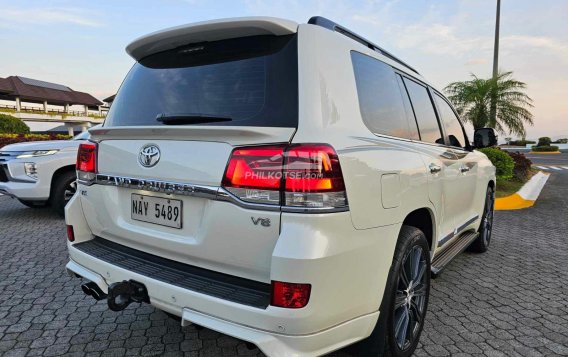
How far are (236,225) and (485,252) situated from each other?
13.4ft

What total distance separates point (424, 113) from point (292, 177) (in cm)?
194

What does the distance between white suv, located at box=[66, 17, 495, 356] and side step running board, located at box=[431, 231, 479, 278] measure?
10.6 inches

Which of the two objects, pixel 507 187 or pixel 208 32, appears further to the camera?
pixel 507 187

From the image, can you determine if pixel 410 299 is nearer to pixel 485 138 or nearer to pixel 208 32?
pixel 208 32

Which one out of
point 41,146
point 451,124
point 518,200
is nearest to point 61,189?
point 41,146

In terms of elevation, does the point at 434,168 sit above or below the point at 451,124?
below

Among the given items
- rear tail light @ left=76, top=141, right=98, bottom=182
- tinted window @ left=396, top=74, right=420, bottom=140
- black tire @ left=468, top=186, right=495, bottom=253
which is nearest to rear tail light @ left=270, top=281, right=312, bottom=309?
rear tail light @ left=76, top=141, right=98, bottom=182

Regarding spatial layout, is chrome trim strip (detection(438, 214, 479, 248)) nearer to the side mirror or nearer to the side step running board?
the side step running board

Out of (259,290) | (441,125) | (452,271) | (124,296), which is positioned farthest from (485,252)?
(124,296)

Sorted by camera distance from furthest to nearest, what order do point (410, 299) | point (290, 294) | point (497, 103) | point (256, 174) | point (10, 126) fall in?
point (10, 126), point (497, 103), point (410, 299), point (256, 174), point (290, 294)

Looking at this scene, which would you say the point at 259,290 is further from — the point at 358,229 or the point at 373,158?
the point at 373,158

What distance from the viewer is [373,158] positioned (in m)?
2.03

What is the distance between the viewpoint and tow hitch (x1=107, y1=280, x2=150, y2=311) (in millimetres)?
2006

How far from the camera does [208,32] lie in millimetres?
2143
